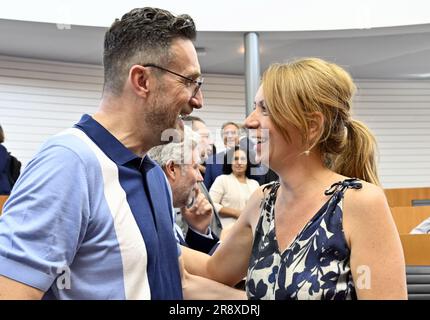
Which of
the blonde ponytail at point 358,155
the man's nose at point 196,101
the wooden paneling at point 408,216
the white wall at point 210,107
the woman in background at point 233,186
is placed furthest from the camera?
the white wall at point 210,107

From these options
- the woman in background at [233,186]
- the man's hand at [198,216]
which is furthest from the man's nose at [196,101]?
the woman in background at [233,186]

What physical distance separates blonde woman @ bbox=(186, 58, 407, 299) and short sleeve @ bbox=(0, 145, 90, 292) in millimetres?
701

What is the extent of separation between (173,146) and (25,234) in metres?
1.58

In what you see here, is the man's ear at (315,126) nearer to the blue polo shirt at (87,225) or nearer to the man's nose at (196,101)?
the man's nose at (196,101)

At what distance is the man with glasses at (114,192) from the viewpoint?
1.29 metres

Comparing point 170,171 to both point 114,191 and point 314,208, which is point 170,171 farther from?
point 114,191

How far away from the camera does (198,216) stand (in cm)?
284

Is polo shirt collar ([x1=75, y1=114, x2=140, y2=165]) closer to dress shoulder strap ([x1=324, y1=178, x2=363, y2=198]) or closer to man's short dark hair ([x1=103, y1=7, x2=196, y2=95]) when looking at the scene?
man's short dark hair ([x1=103, y1=7, x2=196, y2=95])

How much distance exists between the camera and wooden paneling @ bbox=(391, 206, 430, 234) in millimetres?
4414

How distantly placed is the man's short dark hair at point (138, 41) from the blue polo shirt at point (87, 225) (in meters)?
0.19

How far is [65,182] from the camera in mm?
1327

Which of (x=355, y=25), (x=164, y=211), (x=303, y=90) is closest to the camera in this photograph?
(x=164, y=211)
